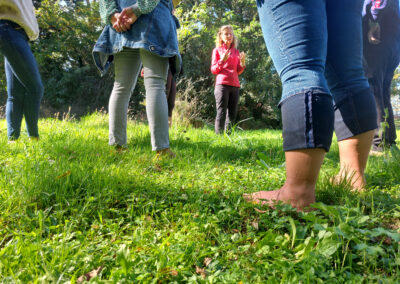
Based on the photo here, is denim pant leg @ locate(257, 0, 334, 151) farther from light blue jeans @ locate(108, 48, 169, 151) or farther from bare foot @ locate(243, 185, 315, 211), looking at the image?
light blue jeans @ locate(108, 48, 169, 151)

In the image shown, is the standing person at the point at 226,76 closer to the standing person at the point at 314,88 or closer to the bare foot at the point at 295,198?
the standing person at the point at 314,88

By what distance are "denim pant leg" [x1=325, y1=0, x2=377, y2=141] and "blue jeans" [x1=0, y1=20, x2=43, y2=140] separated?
105 inches

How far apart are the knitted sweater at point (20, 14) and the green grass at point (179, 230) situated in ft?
4.87

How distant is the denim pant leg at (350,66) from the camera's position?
1385 millimetres

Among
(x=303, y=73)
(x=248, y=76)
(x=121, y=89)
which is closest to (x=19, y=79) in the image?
(x=121, y=89)

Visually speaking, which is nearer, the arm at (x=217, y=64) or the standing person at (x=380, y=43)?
the standing person at (x=380, y=43)

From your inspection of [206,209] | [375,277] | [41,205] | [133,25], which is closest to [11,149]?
[41,205]

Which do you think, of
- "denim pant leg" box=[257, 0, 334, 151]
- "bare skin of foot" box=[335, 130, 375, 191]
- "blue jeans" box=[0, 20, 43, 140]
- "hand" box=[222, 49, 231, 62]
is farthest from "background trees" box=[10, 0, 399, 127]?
"denim pant leg" box=[257, 0, 334, 151]

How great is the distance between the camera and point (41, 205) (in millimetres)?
1241

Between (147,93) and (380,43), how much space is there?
120 inches

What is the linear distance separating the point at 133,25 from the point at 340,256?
7.07 ft

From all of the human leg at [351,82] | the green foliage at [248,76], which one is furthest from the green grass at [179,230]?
the green foliage at [248,76]

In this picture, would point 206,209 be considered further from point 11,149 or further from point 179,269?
point 11,149

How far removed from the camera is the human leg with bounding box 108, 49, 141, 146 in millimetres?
2329
